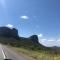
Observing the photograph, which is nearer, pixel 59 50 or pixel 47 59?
pixel 47 59

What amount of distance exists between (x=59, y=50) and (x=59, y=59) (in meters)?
11.3

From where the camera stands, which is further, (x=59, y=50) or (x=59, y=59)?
(x=59, y=50)

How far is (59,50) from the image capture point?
34375 mm

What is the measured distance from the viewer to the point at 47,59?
22.4 metres

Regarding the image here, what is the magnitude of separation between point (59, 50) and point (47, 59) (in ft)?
40.7

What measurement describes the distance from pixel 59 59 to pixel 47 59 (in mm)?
1665

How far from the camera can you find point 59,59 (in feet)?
76.1

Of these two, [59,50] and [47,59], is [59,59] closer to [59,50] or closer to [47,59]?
[47,59]

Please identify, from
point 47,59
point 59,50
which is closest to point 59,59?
point 47,59
